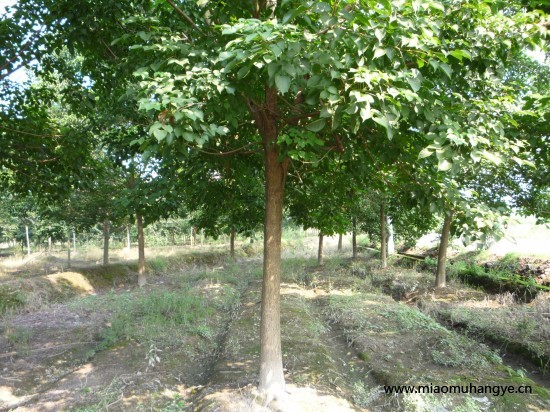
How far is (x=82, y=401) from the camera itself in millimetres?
4422

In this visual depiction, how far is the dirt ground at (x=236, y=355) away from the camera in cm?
457

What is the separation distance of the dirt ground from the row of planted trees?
1179 mm

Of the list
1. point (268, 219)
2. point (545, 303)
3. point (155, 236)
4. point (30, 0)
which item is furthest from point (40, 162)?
point (155, 236)

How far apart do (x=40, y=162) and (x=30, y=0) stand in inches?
102

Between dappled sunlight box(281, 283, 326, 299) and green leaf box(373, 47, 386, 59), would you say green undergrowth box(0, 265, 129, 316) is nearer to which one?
dappled sunlight box(281, 283, 326, 299)

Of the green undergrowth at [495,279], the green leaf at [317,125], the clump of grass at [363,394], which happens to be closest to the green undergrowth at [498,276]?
the green undergrowth at [495,279]

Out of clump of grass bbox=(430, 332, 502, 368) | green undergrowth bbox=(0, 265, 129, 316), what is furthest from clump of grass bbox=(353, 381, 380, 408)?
green undergrowth bbox=(0, 265, 129, 316)

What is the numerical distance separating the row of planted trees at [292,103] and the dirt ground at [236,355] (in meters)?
1.18

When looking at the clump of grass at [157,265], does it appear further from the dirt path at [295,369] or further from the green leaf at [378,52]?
the green leaf at [378,52]

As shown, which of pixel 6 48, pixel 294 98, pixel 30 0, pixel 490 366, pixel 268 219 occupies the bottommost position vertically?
pixel 490 366

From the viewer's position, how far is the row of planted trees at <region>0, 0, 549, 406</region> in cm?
254

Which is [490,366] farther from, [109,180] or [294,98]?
[109,180]

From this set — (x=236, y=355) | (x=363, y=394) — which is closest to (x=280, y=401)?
(x=363, y=394)

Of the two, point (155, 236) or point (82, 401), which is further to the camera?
point (155, 236)
